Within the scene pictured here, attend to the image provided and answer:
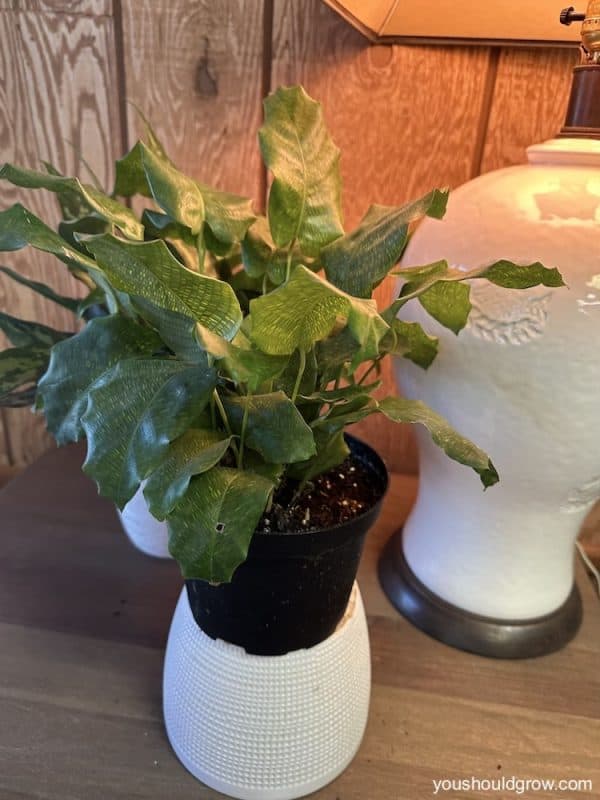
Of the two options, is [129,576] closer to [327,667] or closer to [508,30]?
[327,667]

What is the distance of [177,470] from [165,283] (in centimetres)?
12

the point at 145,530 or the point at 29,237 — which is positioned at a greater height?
the point at 29,237

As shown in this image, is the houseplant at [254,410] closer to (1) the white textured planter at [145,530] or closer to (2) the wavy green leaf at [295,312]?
(2) the wavy green leaf at [295,312]

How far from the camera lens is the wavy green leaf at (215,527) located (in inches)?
15.0

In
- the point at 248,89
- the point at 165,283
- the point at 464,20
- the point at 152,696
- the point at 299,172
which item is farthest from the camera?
the point at 248,89

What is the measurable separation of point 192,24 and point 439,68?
314 mm

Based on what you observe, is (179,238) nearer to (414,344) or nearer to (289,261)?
(289,261)

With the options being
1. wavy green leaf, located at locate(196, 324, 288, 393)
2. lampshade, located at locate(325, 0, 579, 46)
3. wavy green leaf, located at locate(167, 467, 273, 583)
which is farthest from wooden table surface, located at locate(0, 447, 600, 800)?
lampshade, located at locate(325, 0, 579, 46)

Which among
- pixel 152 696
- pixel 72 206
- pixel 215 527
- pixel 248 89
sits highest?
pixel 248 89

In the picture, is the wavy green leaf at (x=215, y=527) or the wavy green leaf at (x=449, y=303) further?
the wavy green leaf at (x=449, y=303)

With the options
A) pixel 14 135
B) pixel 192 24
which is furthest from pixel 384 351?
pixel 14 135

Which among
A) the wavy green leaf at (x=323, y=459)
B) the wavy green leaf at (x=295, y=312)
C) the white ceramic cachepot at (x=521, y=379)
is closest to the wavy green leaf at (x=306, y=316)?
the wavy green leaf at (x=295, y=312)

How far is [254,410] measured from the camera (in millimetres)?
411

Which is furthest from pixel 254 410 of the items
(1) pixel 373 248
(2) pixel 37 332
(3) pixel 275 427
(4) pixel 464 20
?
(4) pixel 464 20
